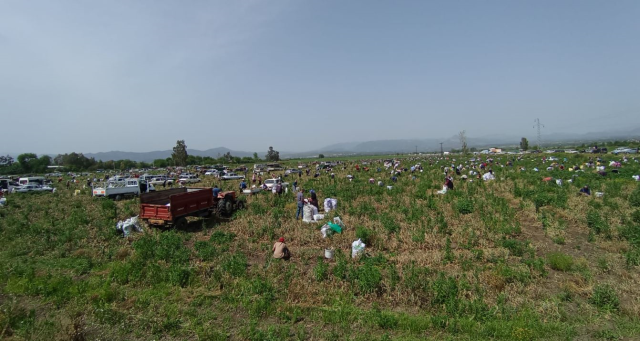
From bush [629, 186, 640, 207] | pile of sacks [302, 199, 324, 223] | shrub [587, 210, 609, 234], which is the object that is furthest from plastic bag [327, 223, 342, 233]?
bush [629, 186, 640, 207]

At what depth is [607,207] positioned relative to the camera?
506 inches

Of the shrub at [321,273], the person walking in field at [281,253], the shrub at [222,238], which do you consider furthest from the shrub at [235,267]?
the shrub at [222,238]

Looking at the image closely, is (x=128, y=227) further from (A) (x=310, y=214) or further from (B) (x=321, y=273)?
(B) (x=321, y=273)

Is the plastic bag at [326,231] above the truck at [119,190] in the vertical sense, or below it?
below

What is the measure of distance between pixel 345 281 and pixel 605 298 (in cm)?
494

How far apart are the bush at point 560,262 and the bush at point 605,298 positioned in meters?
1.41

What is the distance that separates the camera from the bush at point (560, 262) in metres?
7.52

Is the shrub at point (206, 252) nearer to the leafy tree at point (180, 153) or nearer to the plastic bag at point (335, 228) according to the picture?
the plastic bag at point (335, 228)

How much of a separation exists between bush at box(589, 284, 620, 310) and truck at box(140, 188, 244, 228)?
1282cm

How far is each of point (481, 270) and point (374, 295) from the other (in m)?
2.80

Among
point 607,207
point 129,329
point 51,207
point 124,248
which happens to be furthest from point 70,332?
point 51,207

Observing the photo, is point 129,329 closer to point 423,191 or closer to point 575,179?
point 423,191

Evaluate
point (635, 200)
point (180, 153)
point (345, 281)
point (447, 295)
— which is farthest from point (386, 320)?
point (180, 153)

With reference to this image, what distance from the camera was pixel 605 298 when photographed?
19.5ft
